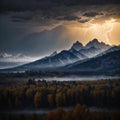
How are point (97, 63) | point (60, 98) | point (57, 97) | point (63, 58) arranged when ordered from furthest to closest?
point (63, 58) → point (97, 63) → point (57, 97) → point (60, 98)

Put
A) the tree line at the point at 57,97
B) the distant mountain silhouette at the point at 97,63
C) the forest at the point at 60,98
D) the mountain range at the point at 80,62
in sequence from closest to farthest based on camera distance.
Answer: the forest at the point at 60,98, the tree line at the point at 57,97, the mountain range at the point at 80,62, the distant mountain silhouette at the point at 97,63

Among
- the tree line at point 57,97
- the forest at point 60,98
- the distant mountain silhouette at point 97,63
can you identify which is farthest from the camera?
the distant mountain silhouette at point 97,63

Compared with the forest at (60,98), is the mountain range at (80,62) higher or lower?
higher

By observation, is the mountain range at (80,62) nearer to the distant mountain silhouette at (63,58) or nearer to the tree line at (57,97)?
the distant mountain silhouette at (63,58)

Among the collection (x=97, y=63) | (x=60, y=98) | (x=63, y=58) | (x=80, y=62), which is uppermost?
(x=63, y=58)

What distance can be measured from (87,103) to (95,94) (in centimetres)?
105

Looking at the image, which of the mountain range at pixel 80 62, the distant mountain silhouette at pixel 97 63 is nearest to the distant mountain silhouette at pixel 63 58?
the mountain range at pixel 80 62

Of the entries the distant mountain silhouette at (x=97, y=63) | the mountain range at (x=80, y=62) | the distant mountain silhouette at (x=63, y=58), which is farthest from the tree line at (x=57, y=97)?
the distant mountain silhouette at (x=97, y=63)

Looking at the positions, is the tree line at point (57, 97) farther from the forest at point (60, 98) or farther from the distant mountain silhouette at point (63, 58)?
the distant mountain silhouette at point (63, 58)

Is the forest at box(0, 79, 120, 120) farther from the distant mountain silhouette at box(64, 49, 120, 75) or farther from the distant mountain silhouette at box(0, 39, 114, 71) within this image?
the distant mountain silhouette at box(64, 49, 120, 75)

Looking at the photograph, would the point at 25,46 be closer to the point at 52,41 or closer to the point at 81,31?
the point at 52,41

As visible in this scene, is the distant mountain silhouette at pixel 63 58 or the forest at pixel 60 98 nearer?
the forest at pixel 60 98

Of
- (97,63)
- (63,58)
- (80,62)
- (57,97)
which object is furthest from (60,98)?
(63,58)

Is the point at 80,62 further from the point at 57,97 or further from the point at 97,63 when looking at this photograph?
the point at 57,97
